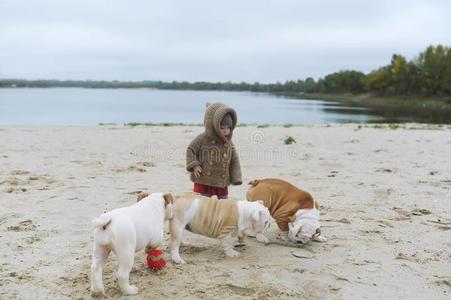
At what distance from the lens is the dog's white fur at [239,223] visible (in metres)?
4.26

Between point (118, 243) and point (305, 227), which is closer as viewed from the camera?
point (118, 243)

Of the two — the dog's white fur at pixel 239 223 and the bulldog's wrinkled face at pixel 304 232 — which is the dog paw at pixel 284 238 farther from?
the dog's white fur at pixel 239 223

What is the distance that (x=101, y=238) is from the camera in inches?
135

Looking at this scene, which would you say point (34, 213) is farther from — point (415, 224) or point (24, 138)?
point (24, 138)

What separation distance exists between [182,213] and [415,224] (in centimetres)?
283

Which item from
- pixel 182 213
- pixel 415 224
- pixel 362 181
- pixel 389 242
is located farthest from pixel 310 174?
pixel 182 213

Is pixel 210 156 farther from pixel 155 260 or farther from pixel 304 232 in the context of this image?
pixel 155 260

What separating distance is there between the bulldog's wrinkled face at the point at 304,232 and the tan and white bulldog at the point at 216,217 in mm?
400

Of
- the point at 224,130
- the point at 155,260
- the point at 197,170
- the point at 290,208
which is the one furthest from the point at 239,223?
the point at 224,130

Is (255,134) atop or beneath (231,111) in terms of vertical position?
beneath

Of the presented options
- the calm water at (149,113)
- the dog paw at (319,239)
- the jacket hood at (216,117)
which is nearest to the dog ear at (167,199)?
the jacket hood at (216,117)

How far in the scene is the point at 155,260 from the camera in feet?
13.0

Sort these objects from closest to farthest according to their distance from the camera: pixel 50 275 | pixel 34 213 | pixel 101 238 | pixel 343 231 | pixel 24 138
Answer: pixel 101 238
pixel 50 275
pixel 343 231
pixel 34 213
pixel 24 138

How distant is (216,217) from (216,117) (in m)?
1.23
